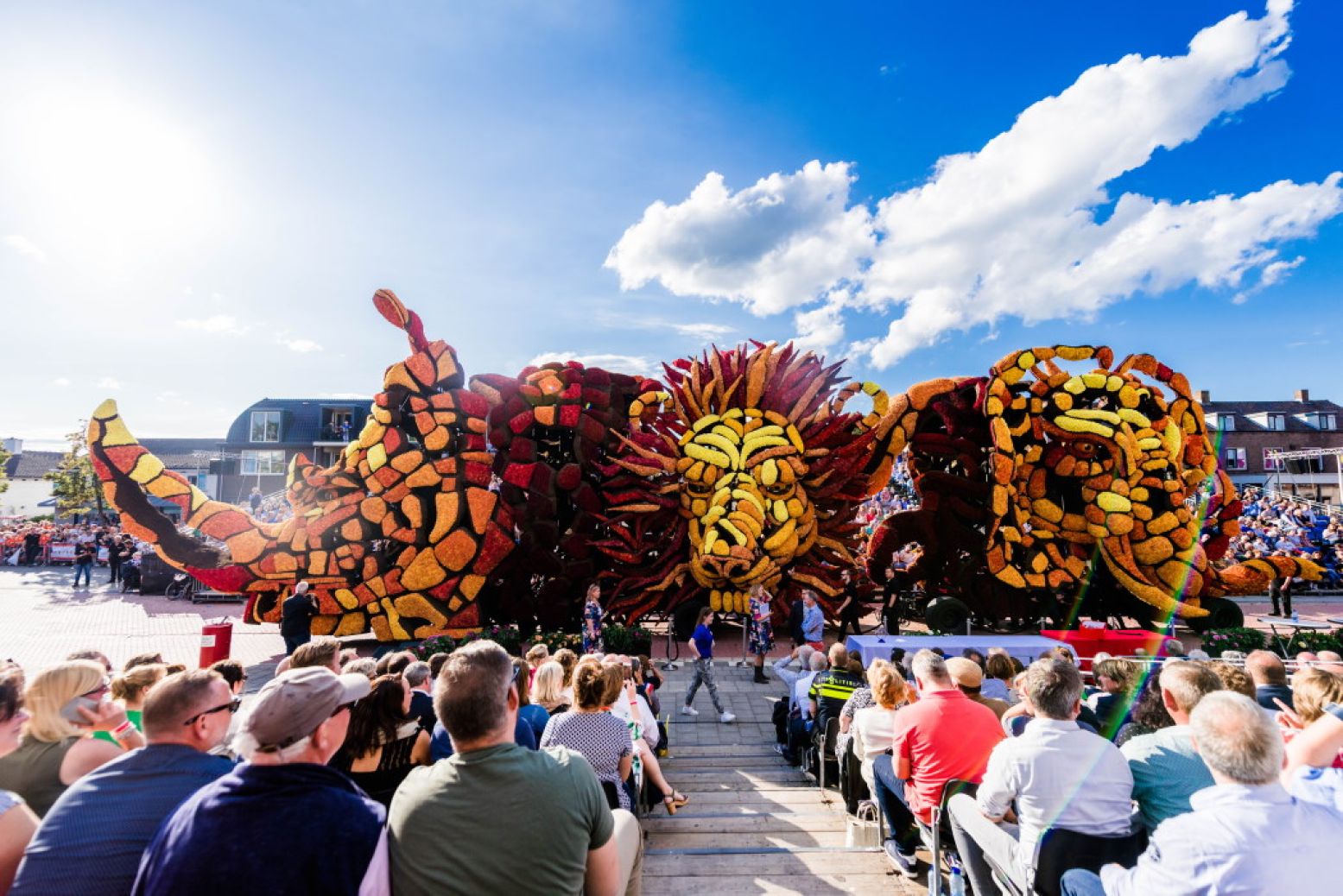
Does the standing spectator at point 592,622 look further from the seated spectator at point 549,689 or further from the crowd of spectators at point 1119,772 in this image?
the crowd of spectators at point 1119,772

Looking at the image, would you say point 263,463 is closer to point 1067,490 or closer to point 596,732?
point 1067,490

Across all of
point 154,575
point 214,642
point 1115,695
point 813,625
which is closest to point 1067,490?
point 813,625

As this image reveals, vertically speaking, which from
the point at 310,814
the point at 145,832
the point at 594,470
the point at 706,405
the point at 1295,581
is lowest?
the point at 1295,581

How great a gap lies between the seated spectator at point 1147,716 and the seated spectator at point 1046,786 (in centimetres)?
77

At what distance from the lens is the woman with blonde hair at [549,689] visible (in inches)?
161

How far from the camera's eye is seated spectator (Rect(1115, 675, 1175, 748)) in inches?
125

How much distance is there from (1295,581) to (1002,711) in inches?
751

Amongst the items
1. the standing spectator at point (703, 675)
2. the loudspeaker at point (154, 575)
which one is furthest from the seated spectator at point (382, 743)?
the loudspeaker at point (154, 575)

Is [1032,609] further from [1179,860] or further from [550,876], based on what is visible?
[550,876]

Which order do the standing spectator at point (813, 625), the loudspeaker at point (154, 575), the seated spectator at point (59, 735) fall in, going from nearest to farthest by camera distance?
1. the seated spectator at point (59, 735)
2. the standing spectator at point (813, 625)
3. the loudspeaker at point (154, 575)

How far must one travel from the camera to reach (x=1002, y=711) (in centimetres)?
396

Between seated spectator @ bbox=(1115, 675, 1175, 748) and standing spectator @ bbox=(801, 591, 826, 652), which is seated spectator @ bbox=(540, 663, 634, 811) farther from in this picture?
standing spectator @ bbox=(801, 591, 826, 652)

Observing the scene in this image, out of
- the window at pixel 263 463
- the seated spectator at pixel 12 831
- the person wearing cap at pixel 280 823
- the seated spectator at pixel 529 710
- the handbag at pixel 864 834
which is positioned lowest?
the handbag at pixel 864 834

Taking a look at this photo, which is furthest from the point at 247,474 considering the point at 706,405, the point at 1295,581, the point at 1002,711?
the point at 1295,581
